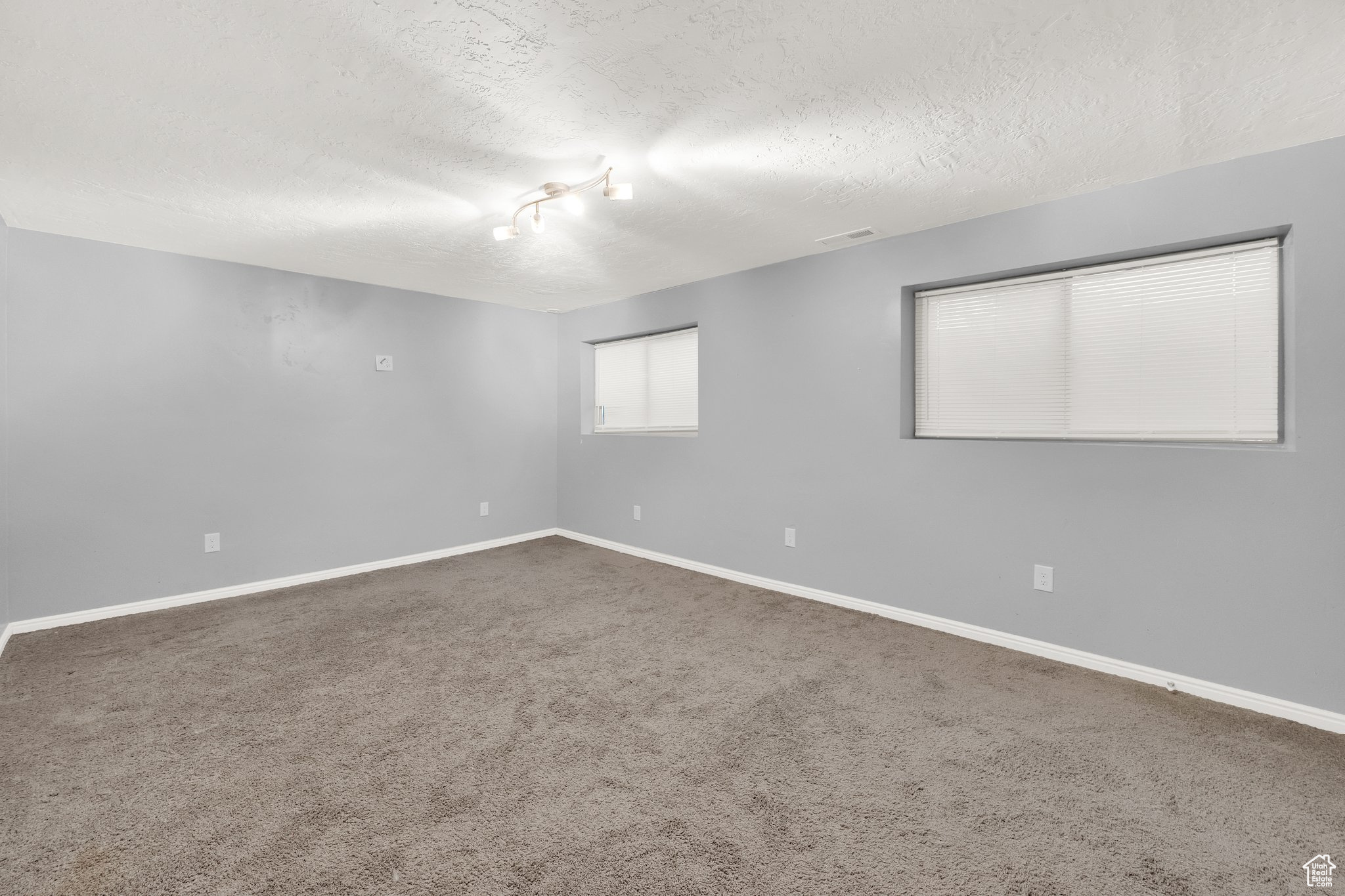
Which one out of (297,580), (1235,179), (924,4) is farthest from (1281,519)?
(297,580)

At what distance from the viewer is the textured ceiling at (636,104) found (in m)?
1.47

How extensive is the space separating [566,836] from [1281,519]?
2938 mm

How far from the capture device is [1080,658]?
8.43ft

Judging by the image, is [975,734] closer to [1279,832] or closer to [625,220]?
[1279,832]

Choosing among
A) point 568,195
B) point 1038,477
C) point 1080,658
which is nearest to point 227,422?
point 568,195

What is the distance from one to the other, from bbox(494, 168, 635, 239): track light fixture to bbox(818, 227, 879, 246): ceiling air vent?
1.31 meters

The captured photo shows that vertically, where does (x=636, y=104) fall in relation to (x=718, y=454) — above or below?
above

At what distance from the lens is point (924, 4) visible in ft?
4.68

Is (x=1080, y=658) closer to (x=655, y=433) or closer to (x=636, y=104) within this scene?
(x=636, y=104)

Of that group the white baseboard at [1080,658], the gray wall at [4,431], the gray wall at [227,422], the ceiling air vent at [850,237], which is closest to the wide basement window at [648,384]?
the gray wall at [227,422]

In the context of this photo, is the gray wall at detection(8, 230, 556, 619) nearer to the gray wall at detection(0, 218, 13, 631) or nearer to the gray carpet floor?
the gray wall at detection(0, 218, 13, 631)

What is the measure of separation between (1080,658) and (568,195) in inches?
131

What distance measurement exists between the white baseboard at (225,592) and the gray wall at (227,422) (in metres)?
0.05

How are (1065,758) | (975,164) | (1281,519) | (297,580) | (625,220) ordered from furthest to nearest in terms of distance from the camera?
(297,580), (625,220), (975,164), (1281,519), (1065,758)
